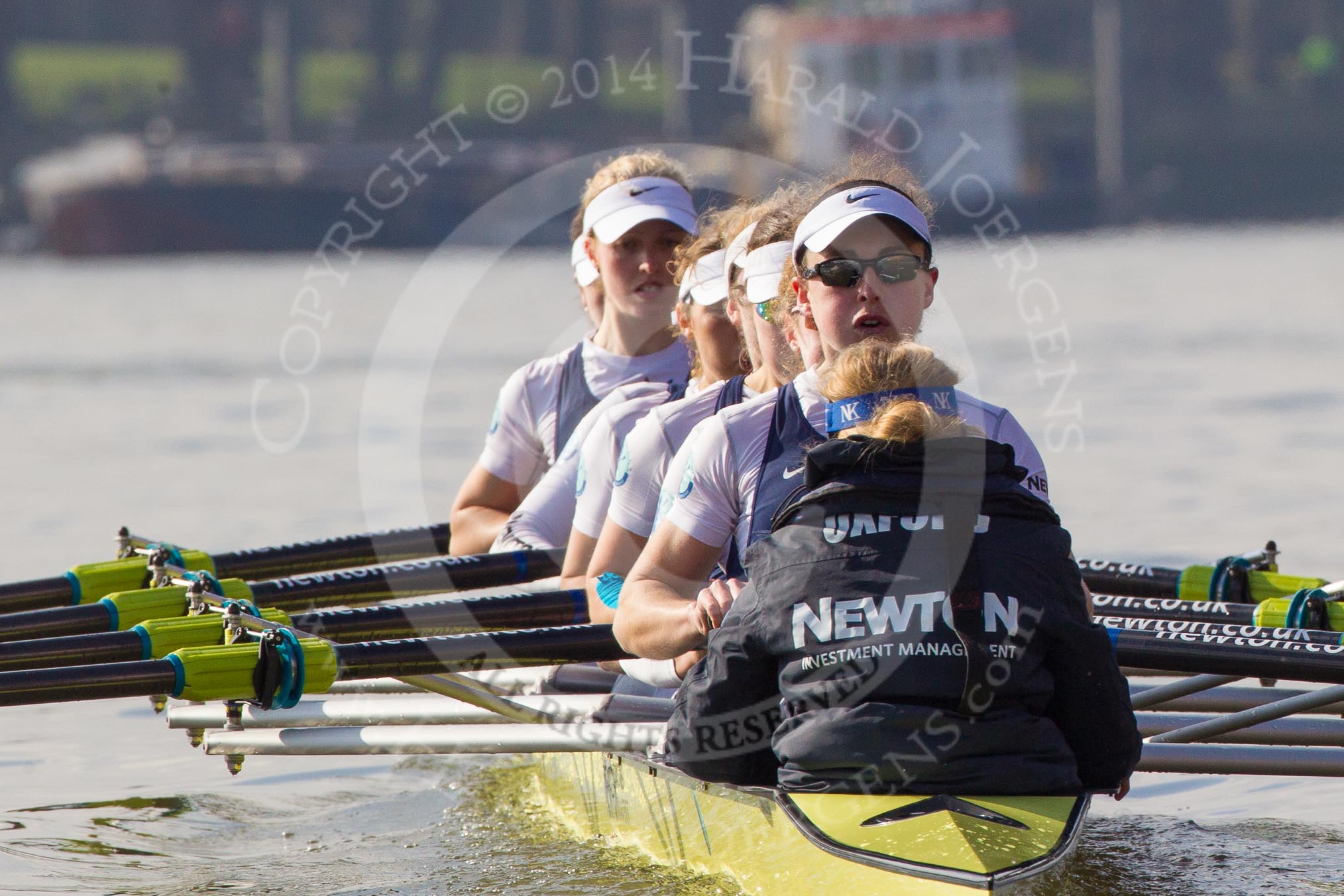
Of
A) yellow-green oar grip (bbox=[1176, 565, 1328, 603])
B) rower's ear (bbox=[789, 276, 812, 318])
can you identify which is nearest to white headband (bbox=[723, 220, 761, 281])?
rower's ear (bbox=[789, 276, 812, 318])

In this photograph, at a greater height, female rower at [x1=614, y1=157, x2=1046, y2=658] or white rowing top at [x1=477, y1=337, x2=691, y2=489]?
white rowing top at [x1=477, y1=337, x2=691, y2=489]

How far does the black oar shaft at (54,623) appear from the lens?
6020 mm

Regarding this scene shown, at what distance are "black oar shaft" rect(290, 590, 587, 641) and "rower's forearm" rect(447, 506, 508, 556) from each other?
1.18 m

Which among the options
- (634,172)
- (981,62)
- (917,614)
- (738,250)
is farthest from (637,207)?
(981,62)

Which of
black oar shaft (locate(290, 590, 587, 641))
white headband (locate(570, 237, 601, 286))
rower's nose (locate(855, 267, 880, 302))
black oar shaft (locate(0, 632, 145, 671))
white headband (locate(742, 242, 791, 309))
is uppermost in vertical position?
white headband (locate(570, 237, 601, 286))

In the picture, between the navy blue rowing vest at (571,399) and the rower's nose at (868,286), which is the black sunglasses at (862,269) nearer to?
the rower's nose at (868,286)

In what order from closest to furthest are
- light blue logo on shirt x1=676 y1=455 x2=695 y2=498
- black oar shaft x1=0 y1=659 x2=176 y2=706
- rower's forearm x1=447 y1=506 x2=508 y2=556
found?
1. light blue logo on shirt x1=676 y1=455 x2=695 y2=498
2. black oar shaft x1=0 y1=659 x2=176 y2=706
3. rower's forearm x1=447 y1=506 x2=508 y2=556

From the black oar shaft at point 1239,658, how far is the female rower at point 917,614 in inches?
39.5

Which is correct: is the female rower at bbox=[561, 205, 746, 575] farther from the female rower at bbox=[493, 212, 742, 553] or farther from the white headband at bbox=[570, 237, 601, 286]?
the white headband at bbox=[570, 237, 601, 286]

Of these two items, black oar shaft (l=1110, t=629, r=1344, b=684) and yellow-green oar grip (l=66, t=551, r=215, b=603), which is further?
yellow-green oar grip (l=66, t=551, r=215, b=603)

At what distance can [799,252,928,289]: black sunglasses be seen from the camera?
4.54 metres

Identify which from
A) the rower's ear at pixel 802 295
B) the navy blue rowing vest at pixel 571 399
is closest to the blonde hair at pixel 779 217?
the rower's ear at pixel 802 295

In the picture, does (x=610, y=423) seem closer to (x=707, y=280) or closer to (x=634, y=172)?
(x=707, y=280)

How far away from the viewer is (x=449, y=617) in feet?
19.5
